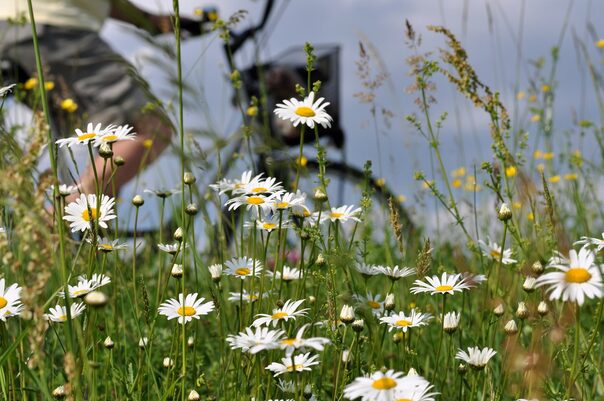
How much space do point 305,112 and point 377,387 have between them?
1.87 feet

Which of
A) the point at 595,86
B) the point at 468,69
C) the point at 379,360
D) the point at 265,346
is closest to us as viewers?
the point at 265,346

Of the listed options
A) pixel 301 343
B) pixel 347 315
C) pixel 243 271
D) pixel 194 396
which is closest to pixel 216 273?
pixel 243 271

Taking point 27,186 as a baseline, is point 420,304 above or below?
below

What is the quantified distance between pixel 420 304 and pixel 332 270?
106cm

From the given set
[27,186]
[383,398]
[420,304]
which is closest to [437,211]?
[420,304]

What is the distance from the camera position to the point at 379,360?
1.46 m

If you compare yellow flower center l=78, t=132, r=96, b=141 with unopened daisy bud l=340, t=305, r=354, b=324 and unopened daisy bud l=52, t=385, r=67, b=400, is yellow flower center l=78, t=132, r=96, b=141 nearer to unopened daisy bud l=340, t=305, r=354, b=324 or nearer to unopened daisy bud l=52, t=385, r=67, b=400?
unopened daisy bud l=52, t=385, r=67, b=400

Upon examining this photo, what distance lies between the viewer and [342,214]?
164 cm

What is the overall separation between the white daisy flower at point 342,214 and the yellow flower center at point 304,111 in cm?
24

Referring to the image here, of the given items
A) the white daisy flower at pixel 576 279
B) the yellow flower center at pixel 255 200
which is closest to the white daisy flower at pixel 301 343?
the white daisy flower at pixel 576 279

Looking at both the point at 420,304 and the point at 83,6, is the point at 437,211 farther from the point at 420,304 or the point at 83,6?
the point at 83,6

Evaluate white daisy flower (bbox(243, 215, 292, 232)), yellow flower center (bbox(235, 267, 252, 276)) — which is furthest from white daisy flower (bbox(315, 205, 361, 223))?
yellow flower center (bbox(235, 267, 252, 276))

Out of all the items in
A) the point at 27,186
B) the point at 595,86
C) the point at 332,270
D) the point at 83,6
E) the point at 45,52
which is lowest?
the point at 332,270

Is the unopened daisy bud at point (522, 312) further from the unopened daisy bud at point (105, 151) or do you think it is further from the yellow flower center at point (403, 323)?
the unopened daisy bud at point (105, 151)
